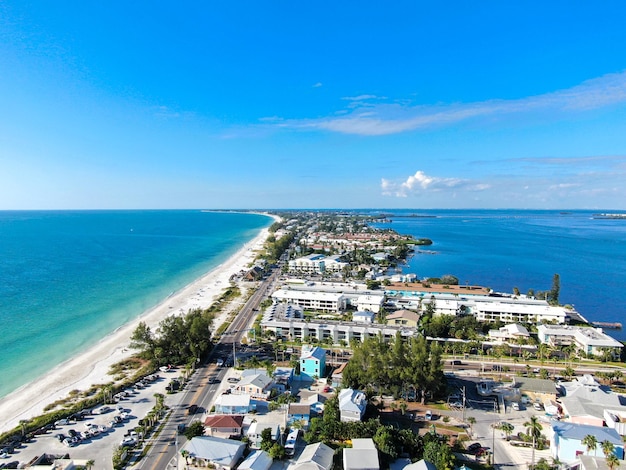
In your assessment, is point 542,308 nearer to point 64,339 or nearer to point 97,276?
point 64,339

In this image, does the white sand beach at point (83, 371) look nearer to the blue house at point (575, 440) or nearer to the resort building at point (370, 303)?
the resort building at point (370, 303)

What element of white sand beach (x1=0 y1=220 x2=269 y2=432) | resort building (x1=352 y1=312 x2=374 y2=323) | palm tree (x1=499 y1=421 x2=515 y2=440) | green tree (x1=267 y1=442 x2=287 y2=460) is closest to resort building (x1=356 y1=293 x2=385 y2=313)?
resort building (x1=352 y1=312 x2=374 y2=323)

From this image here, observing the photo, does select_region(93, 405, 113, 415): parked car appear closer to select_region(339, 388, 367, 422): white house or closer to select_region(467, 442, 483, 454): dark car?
select_region(339, 388, 367, 422): white house

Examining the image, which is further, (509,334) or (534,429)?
(509,334)

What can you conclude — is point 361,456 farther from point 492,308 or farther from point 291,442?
point 492,308

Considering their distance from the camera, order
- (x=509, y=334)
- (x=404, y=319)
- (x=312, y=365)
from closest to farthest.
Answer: (x=312, y=365) → (x=509, y=334) → (x=404, y=319)

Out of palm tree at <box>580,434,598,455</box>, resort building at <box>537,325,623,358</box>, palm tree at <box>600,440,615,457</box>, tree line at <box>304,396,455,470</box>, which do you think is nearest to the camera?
palm tree at <box>600,440,615,457</box>

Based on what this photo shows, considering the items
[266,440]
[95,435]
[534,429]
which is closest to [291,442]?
[266,440]
